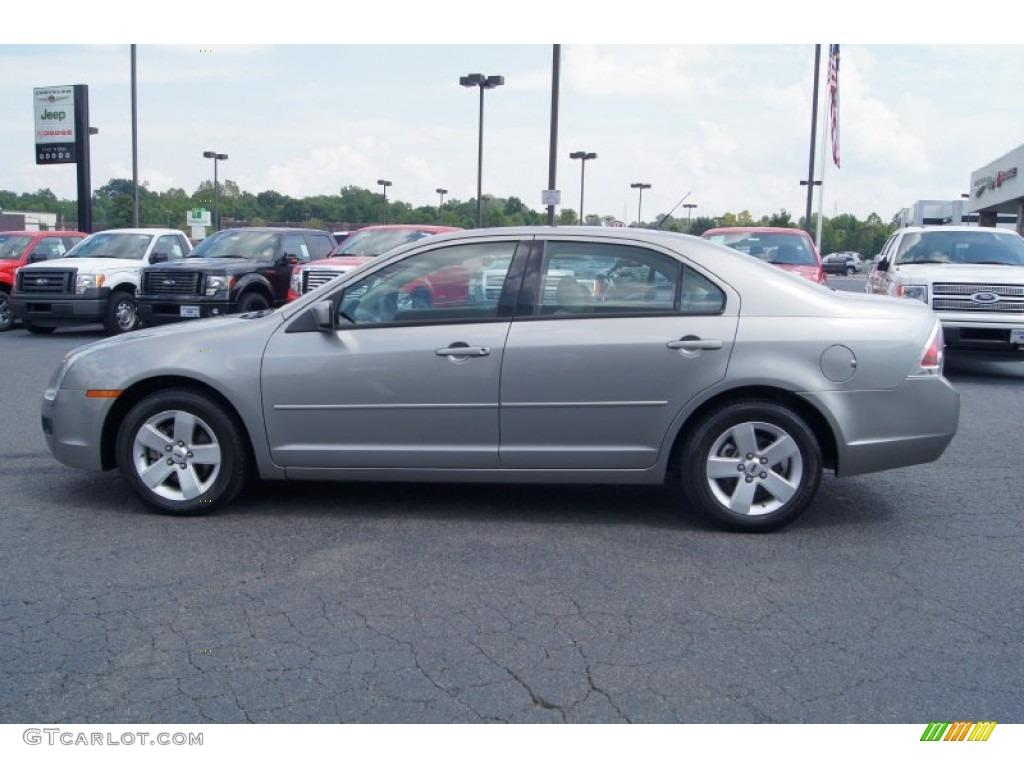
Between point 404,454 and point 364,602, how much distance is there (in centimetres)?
127

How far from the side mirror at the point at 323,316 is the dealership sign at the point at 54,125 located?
89.3ft

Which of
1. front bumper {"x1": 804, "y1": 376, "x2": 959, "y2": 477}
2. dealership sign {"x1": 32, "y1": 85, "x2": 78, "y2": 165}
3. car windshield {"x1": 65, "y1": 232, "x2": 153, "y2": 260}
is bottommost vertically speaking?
front bumper {"x1": 804, "y1": 376, "x2": 959, "y2": 477}

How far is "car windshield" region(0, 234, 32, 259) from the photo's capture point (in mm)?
18609

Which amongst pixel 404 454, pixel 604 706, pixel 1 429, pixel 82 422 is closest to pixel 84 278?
pixel 1 429

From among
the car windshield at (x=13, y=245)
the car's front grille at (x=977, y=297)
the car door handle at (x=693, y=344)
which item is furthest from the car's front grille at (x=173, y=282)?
the car door handle at (x=693, y=344)

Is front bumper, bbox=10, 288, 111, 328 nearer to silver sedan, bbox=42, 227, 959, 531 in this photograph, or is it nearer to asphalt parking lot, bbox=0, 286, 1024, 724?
asphalt parking lot, bbox=0, 286, 1024, 724

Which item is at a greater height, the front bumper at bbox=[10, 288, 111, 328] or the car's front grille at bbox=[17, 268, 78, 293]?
the car's front grille at bbox=[17, 268, 78, 293]

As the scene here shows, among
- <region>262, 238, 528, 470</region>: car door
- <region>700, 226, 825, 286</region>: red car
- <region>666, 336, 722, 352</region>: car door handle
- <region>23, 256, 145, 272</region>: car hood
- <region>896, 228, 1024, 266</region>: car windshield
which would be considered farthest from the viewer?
<region>23, 256, 145, 272</region>: car hood

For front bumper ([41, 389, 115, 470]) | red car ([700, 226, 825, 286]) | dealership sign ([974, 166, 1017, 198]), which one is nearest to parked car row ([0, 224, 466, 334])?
red car ([700, 226, 825, 286])

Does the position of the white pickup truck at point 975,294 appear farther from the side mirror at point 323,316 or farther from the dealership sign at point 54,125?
the dealership sign at point 54,125

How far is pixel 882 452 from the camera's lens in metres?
5.41

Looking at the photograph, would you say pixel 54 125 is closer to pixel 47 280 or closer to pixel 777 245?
pixel 47 280

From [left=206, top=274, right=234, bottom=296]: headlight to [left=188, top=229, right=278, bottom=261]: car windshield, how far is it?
40.8 inches

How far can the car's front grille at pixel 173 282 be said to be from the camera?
47.6ft
